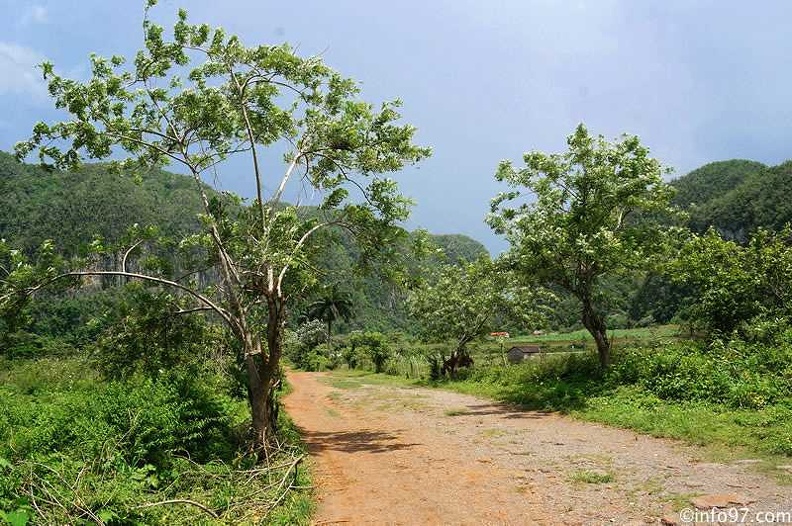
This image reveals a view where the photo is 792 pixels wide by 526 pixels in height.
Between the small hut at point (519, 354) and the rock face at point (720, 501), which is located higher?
the small hut at point (519, 354)

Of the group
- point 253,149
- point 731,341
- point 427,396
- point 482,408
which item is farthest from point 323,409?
point 731,341

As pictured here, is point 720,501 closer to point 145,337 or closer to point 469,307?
point 145,337

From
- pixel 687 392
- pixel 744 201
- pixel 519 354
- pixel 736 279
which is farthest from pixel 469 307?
pixel 744 201

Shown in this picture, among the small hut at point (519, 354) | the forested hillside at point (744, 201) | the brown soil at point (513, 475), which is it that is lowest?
the brown soil at point (513, 475)

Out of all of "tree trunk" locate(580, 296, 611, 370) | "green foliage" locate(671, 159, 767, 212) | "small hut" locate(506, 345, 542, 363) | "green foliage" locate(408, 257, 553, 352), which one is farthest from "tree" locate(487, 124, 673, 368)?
"green foliage" locate(671, 159, 767, 212)

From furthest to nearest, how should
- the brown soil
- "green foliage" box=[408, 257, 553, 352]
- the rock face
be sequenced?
"green foliage" box=[408, 257, 553, 352] → the brown soil → the rock face

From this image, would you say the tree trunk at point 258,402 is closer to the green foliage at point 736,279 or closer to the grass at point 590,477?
the grass at point 590,477

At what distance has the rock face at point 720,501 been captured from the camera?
6422mm

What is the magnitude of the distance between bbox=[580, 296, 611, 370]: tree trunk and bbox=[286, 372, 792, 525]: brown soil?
3490mm

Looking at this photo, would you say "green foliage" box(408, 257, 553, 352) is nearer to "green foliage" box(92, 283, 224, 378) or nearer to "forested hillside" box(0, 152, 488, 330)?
"green foliage" box(92, 283, 224, 378)

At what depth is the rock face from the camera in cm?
642

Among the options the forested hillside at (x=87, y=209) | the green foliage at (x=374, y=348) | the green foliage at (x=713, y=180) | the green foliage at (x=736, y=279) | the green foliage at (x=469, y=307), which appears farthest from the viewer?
the green foliage at (x=713, y=180)

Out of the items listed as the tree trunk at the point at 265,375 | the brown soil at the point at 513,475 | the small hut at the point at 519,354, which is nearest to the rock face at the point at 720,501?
the brown soil at the point at 513,475

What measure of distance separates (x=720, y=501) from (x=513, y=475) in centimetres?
286
